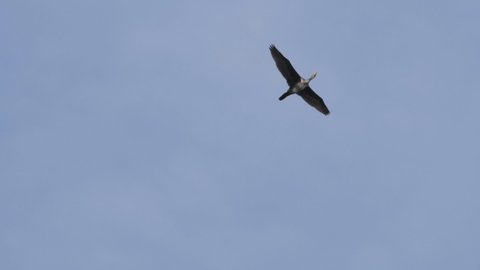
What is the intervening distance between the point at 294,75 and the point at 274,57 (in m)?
2.58

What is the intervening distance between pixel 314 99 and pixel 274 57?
6.71m

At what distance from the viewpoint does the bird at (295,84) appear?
350ft

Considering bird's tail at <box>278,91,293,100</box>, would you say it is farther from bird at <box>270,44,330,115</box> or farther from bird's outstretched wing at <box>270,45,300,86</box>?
bird's outstretched wing at <box>270,45,300,86</box>

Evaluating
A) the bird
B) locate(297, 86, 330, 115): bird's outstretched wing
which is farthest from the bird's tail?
locate(297, 86, 330, 115): bird's outstretched wing

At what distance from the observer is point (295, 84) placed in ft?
356

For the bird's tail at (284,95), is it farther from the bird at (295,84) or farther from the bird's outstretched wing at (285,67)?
the bird's outstretched wing at (285,67)

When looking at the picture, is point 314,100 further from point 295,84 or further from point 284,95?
point 295,84

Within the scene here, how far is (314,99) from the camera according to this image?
4375 inches

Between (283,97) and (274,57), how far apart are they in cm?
465

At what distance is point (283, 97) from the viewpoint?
110 m

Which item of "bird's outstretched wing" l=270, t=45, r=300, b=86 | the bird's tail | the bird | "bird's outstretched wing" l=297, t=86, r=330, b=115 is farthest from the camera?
"bird's outstretched wing" l=297, t=86, r=330, b=115

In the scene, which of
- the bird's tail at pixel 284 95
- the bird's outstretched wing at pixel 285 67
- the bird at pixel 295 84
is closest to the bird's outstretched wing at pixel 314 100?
the bird at pixel 295 84

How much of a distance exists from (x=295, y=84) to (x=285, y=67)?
1.92 metres

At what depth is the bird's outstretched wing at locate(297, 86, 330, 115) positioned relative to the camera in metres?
111
